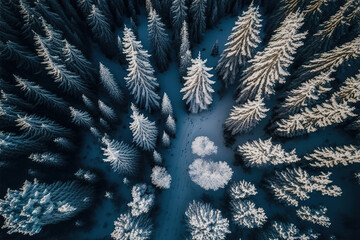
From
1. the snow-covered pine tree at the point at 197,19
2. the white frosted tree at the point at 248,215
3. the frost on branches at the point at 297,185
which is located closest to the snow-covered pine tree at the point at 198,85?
the snow-covered pine tree at the point at 197,19

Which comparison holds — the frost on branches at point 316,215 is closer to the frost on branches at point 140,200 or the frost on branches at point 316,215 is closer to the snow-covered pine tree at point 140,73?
the frost on branches at point 140,200

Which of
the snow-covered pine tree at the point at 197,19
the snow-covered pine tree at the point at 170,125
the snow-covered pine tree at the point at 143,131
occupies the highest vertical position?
the snow-covered pine tree at the point at 197,19

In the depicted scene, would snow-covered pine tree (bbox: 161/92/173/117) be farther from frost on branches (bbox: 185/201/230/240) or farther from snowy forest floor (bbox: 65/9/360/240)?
frost on branches (bbox: 185/201/230/240)

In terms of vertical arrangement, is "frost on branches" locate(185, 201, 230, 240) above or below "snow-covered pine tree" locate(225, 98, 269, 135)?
below

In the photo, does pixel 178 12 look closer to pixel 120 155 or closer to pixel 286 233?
pixel 120 155

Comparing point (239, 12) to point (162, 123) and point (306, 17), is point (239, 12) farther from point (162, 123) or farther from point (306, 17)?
point (162, 123)

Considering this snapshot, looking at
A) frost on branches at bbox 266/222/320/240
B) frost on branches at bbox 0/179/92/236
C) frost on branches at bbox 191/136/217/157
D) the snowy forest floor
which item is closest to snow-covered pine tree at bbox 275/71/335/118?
the snowy forest floor
